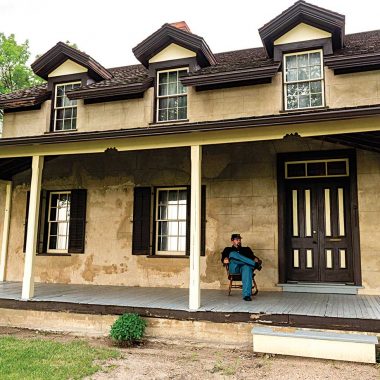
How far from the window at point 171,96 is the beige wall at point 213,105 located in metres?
0.20

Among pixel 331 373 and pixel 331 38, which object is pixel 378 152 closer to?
pixel 331 38

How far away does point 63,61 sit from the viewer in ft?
31.1

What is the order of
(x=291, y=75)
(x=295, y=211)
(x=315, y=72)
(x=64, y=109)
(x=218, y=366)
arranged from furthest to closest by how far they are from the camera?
(x=64, y=109), (x=291, y=75), (x=315, y=72), (x=295, y=211), (x=218, y=366)

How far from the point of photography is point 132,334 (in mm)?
5254

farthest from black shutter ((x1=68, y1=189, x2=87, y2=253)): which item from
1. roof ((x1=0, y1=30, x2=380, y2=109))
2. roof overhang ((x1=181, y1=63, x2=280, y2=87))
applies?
roof overhang ((x1=181, y1=63, x2=280, y2=87))

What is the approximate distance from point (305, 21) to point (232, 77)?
5.75ft

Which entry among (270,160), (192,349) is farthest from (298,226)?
(192,349)

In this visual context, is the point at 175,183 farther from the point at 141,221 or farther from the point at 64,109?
the point at 64,109

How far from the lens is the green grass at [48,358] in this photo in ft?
13.4

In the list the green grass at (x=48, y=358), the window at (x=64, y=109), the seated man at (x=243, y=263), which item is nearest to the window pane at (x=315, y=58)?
the seated man at (x=243, y=263)

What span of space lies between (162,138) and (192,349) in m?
3.00

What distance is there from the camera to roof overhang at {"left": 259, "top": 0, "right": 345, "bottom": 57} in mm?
7414

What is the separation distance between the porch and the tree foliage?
44.4ft

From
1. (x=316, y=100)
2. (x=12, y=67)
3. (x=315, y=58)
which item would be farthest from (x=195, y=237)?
(x=12, y=67)
